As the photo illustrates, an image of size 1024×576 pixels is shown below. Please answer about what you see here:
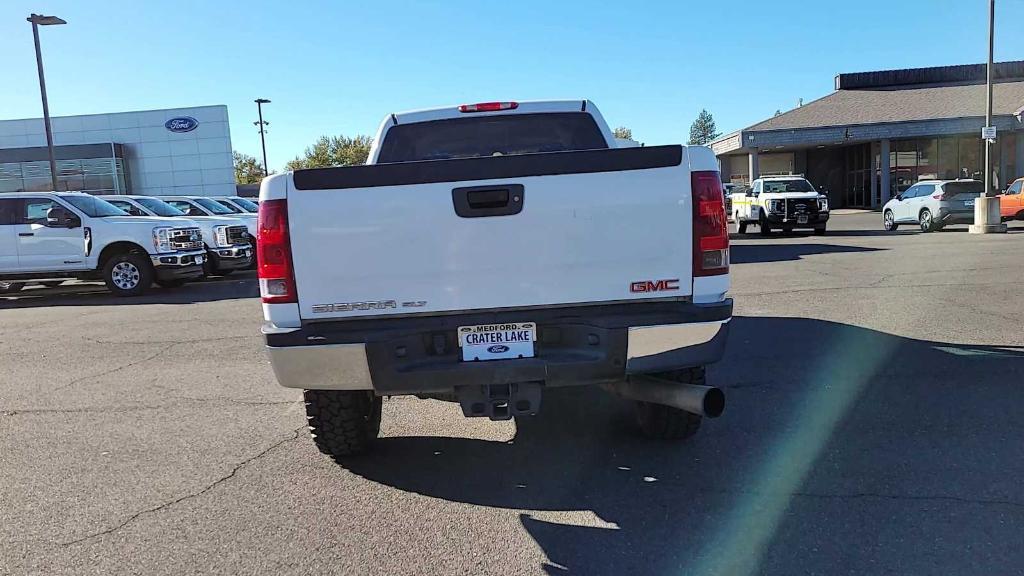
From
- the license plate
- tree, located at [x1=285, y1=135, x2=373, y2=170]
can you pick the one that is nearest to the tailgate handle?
the license plate

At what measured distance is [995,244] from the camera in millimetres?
15820

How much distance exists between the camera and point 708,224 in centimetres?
345

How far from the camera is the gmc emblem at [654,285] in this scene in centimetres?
345

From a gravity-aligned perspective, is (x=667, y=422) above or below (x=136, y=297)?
below

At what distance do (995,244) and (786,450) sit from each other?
1474cm

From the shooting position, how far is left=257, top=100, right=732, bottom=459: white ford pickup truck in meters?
3.38

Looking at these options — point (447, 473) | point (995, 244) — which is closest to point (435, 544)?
point (447, 473)

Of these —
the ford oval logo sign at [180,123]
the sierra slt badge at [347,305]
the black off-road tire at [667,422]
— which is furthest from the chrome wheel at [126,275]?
the ford oval logo sign at [180,123]

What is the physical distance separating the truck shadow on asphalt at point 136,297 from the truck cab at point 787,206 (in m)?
14.8

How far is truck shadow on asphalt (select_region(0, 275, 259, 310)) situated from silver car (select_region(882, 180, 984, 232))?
60.5ft

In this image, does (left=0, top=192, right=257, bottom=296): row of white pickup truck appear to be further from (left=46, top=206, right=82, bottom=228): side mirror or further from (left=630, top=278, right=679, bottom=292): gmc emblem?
(left=630, top=278, right=679, bottom=292): gmc emblem

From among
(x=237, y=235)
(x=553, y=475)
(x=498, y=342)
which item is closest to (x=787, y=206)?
(x=237, y=235)

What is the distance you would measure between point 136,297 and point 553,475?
11.7 m

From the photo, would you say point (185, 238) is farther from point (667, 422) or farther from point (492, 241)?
point (492, 241)
